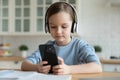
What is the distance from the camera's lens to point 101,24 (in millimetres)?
3338

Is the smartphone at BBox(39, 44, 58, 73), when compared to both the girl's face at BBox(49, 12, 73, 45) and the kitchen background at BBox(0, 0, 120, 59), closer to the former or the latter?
the girl's face at BBox(49, 12, 73, 45)

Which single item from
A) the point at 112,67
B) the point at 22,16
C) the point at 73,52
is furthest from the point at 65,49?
the point at 22,16

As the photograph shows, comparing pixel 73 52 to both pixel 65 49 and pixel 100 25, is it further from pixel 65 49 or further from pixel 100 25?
pixel 100 25

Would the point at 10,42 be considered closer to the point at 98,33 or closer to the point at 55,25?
the point at 98,33

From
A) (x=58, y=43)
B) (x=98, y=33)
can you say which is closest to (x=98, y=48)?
(x=98, y=33)

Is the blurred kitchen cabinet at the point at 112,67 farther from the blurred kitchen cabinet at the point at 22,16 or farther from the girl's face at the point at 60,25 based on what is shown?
the girl's face at the point at 60,25

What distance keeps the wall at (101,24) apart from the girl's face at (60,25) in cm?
222

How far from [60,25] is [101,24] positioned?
7.79 ft

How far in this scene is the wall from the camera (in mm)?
3301

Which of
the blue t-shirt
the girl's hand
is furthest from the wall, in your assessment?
the girl's hand

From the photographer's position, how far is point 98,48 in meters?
3.19

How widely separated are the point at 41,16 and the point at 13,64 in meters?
0.69

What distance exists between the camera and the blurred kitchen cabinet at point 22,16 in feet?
10.6

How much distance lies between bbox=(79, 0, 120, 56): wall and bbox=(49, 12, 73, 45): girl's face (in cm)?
222
